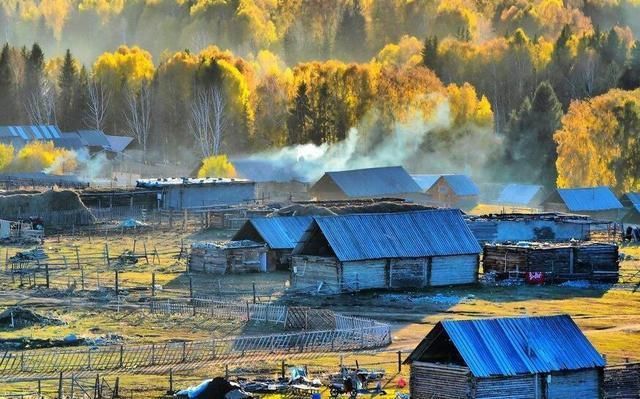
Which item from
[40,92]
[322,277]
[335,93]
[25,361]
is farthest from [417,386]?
[40,92]

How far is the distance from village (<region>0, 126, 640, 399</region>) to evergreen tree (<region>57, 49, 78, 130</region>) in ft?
153

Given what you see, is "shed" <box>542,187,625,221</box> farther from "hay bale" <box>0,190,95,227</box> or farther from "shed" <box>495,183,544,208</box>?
"hay bale" <box>0,190,95,227</box>

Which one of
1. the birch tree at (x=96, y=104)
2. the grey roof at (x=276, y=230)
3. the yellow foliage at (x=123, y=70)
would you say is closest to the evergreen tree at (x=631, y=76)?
the yellow foliage at (x=123, y=70)

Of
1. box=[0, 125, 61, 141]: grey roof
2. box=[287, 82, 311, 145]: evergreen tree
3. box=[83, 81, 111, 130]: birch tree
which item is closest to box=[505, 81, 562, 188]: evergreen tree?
box=[287, 82, 311, 145]: evergreen tree

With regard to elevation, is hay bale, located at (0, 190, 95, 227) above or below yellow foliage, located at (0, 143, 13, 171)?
below

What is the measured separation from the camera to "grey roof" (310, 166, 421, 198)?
112 metres

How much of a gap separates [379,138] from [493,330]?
104m

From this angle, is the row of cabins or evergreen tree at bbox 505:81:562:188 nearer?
the row of cabins

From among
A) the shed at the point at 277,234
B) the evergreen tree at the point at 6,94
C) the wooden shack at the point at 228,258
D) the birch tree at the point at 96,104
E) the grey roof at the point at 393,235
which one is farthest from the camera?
the evergreen tree at the point at 6,94

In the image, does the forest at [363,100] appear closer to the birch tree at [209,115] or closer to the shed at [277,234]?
the birch tree at [209,115]

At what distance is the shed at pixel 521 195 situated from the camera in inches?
4697

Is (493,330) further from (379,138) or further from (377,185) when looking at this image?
(379,138)

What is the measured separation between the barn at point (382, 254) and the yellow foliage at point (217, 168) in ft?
175

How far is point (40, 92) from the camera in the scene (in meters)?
162
